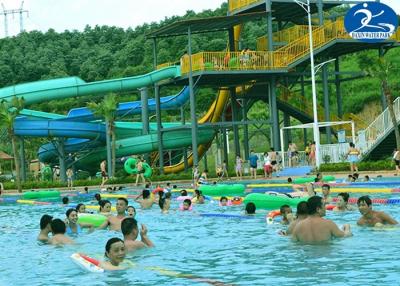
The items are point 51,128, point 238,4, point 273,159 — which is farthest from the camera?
point 51,128

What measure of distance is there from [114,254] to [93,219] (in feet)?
22.1

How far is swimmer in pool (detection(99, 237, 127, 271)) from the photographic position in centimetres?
1002

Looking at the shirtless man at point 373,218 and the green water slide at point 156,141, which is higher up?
the green water slide at point 156,141

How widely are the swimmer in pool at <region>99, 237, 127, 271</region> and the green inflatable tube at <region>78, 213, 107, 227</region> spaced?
623 centimetres

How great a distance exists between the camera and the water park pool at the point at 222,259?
952cm

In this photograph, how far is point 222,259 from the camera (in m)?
11.4

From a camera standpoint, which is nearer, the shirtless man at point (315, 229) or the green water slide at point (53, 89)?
the shirtless man at point (315, 229)

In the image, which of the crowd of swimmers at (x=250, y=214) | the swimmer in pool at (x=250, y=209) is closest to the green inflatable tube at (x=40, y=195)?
the crowd of swimmers at (x=250, y=214)

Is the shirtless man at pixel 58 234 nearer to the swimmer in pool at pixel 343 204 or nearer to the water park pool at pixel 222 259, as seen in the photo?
the water park pool at pixel 222 259

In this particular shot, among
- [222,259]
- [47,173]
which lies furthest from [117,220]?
[47,173]

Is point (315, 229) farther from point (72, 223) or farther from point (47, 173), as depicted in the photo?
point (47, 173)

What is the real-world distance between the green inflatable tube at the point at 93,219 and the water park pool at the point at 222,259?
0.59 meters

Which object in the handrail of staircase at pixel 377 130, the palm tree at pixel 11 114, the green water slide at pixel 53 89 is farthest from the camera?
the green water slide at pixel 53 89

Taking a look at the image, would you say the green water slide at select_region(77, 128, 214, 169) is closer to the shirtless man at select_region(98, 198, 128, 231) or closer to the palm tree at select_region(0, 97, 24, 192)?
the palm tree at select_region(0, 97, 24, 192)
